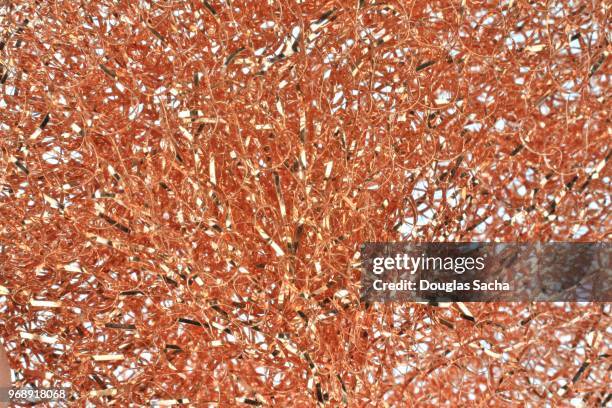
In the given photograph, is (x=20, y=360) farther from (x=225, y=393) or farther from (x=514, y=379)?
(x=514, y=379)

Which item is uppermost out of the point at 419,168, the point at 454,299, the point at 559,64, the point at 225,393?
the point at 559,64

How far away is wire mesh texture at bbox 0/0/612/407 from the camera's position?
908 millimetres

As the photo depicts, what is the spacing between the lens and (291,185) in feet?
3.11

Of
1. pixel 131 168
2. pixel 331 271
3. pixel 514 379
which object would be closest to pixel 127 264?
pixel 131 168

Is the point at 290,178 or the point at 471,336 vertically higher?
the point at 290,178

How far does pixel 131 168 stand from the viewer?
935mm

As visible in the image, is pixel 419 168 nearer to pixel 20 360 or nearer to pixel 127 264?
pixel 127 264

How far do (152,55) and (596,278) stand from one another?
22.0 inches

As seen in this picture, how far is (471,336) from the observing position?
A: 93 centimetres

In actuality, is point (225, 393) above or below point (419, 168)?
below

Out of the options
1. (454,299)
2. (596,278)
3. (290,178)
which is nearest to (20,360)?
(290,178)

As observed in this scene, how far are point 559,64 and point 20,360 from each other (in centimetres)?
70

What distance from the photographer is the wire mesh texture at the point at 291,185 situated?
908mm

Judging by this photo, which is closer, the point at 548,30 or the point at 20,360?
the point at 548,30
